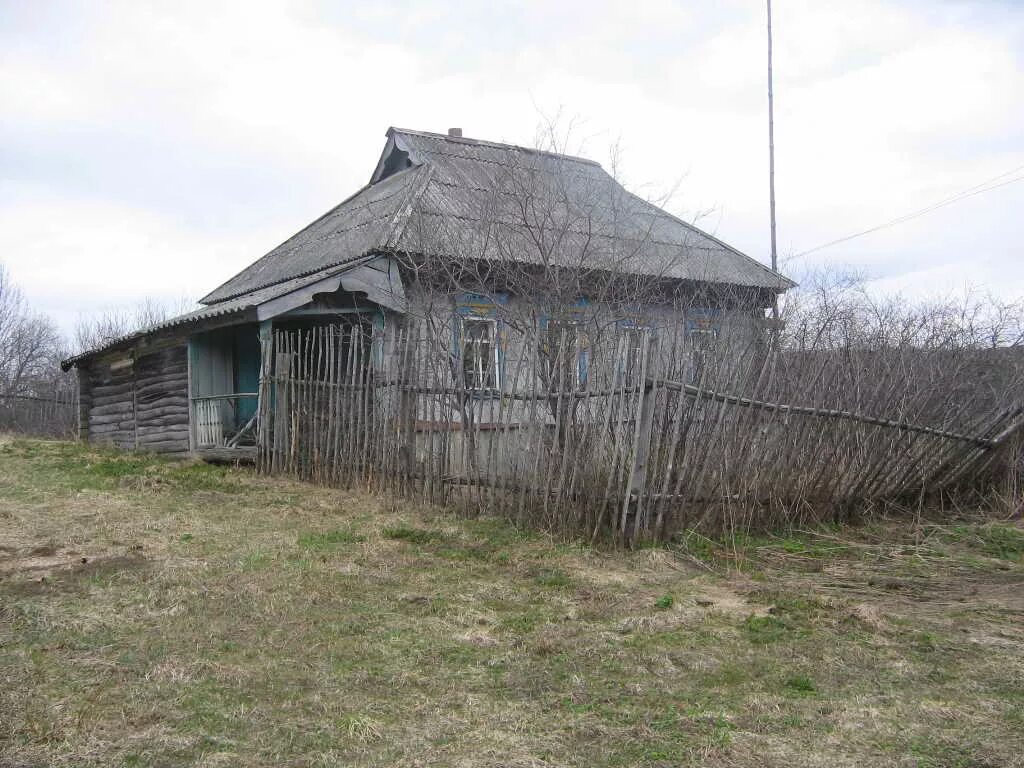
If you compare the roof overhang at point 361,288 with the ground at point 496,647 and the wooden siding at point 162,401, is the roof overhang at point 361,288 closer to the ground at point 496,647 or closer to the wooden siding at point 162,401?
the wooden siding at point 162,401

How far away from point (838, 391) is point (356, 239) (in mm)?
8356

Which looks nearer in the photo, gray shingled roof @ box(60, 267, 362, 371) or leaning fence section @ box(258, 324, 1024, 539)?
leaning fence section @ box(258, 324, 1024, 539)

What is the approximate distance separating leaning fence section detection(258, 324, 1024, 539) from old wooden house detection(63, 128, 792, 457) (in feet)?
0.64

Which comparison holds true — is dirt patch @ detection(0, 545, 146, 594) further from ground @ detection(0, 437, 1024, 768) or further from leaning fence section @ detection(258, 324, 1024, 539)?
leaning fence section @ detection(258, 324, 1024, 539)

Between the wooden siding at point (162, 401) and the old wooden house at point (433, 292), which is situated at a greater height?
the old wooden house at point (433, 292)

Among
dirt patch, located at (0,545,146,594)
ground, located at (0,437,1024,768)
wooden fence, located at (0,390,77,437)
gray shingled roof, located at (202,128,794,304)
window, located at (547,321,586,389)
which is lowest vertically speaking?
ground, located at (0,437,1024,768)

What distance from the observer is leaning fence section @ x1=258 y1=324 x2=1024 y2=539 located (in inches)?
238

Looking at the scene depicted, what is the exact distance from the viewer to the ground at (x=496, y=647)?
116 inches

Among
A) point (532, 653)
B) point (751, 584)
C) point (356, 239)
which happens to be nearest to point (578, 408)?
point (751, 584)

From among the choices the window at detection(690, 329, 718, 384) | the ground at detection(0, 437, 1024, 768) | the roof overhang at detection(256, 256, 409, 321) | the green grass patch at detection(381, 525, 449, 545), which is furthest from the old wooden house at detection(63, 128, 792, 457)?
the ground at detection(0, 437, 1024, 768)

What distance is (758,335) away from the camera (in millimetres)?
7293

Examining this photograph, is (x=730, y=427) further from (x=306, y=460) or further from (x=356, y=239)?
(x=356, y=239)

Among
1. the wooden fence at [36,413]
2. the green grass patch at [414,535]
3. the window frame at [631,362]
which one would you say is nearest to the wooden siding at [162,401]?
the green grass patch at [414,535]

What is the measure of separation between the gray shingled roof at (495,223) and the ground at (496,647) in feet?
14.7
